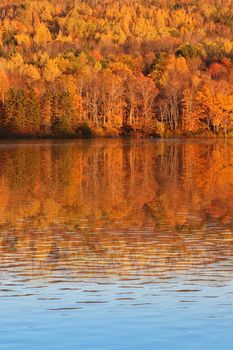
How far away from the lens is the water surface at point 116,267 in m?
8.97

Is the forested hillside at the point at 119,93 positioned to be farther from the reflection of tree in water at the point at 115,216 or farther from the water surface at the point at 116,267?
the water surface at the point at 116,267

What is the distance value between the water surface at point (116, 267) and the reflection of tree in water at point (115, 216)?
0.03m

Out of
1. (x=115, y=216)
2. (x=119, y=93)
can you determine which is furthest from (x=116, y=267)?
(x=119, y=93)

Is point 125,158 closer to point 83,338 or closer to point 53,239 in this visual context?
point 53,239

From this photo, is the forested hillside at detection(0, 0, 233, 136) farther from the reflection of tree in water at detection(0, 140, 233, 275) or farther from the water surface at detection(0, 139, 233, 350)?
the water surface at detection(0, 139, 233, 350)

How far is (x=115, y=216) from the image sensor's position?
2011cm

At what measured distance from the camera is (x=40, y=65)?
4751 inches

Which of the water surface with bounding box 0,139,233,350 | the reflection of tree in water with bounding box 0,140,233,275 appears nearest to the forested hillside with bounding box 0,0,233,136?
the reflection of tree in water with bounding box 0,140,233,275

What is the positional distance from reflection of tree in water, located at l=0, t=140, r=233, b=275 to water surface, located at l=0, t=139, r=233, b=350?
3 cm

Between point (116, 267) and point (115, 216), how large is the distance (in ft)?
24.1

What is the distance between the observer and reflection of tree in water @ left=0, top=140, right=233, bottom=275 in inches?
544

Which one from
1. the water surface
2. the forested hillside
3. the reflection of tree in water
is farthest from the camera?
the forested hillside

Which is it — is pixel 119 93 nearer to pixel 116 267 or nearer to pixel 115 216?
pixel 115 216

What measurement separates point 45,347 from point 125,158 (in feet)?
128
